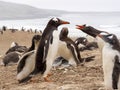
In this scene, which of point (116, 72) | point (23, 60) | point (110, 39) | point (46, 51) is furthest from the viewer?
point (23, 60)

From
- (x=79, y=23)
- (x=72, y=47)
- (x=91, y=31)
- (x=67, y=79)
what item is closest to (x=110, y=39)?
(x=67, y=79)

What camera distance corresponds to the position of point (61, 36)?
10500 mm

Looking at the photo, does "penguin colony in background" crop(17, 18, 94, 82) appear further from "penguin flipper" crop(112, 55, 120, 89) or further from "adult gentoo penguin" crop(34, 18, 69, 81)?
"penguin flipper" crop(112, 55, 120, 89)

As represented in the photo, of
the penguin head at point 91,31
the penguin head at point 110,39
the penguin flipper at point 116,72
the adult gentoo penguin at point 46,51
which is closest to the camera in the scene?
the penguin flipper at point 116,72

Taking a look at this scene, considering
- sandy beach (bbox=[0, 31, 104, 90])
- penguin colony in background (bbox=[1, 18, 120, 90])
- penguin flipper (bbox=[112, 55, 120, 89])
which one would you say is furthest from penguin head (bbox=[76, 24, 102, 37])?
penguin flipper (bbox=[112, 55, 120, 89])

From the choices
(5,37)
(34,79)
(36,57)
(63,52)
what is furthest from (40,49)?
(5,37)

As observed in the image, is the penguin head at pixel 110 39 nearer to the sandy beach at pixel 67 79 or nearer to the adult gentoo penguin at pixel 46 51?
the sandy beach at pixel 67 79

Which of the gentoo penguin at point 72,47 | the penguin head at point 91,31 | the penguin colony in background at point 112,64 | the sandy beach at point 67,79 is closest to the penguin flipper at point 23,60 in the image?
the sandy beach at point 67,79

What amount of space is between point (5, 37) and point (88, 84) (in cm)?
2283

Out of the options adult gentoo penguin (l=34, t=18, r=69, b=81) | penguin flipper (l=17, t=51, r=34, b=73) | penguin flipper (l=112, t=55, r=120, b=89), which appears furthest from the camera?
penguin flipper (l=17, t=51, r=34, b=73)

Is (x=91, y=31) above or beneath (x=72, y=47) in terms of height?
above

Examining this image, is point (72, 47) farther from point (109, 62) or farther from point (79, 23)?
point (79, 23)

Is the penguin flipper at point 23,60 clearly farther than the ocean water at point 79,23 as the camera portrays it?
No

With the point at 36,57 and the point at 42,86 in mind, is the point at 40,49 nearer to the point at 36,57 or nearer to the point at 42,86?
the point at 36,57
